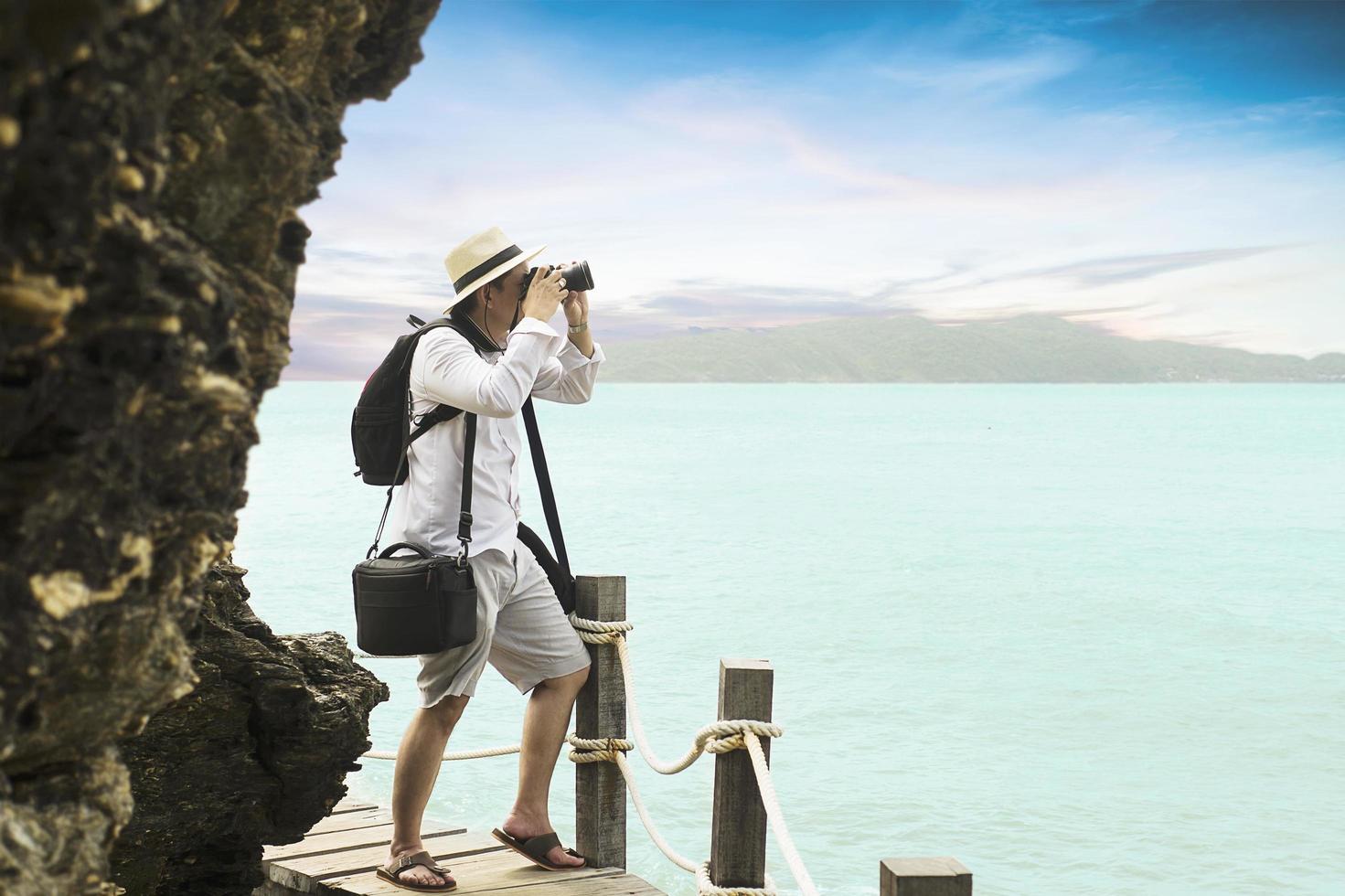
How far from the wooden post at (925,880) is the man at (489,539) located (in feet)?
5.43

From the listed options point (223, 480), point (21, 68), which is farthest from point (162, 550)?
point (21, 68)

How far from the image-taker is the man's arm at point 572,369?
4312 millimetres

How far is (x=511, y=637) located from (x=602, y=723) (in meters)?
0.59

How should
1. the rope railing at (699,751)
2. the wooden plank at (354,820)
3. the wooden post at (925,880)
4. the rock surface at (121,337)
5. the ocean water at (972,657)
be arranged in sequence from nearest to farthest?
the rock surface at (121,337) < the wooden post at (925,880) < the rope railing at (699,751) < the wooden plank at (354,820) < the ocean water at (972,657)

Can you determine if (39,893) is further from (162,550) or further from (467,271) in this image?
(467,271)

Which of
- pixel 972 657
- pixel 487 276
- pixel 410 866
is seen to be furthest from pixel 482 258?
pixel 972 657

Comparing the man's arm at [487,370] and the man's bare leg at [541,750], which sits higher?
the man's arm at [487,370]

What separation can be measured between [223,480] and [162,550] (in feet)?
0.47

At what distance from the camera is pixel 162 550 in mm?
1785

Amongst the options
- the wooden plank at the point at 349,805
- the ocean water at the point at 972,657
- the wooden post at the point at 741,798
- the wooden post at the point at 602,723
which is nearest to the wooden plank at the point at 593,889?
the wooden post at the point at 602,723

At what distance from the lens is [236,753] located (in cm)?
365

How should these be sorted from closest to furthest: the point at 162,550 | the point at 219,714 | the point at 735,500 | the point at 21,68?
the point at 21,68 < the point at 162,550 < the point at 219,714 < the point at 735,500

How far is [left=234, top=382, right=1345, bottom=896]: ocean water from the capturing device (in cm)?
1096

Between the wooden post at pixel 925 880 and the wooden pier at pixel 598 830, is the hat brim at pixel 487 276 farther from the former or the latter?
the wooden post at pixel 925 880
